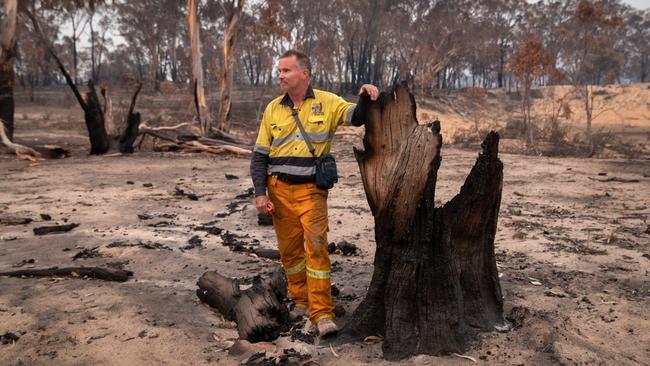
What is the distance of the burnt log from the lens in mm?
3219

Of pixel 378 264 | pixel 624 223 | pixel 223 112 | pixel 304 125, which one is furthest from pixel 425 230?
pixel 223 112

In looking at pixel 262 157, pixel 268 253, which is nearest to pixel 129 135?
pixel 268 253

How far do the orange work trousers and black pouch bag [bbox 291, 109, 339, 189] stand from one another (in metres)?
0.07

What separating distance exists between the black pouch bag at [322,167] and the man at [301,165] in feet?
0.09

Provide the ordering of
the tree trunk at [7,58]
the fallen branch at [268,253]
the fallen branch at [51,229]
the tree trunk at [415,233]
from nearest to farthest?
the tree trunk at [415,233] < the fallen branch at [268,253] < the fallen branch at [51,229] < the tree trunk at [7,58]

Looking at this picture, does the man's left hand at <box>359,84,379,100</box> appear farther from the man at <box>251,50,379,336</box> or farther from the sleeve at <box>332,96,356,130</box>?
the sleeve at <box>332,96,356,130</box>

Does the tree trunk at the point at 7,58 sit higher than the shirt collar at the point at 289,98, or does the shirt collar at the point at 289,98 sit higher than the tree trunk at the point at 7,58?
the tree trunk at the point at 7,58

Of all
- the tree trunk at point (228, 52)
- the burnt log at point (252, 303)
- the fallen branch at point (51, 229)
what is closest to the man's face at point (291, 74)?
the burnt log at point (252, 303)

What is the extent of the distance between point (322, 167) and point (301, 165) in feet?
0.46

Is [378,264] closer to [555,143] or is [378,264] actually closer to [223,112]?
[223,112]

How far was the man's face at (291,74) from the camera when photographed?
3.32m

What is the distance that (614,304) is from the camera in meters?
3.61

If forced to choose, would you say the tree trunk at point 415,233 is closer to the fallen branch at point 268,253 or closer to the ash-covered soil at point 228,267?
the ash-covered soil at point 228,267

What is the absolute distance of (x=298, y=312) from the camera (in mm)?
3672
